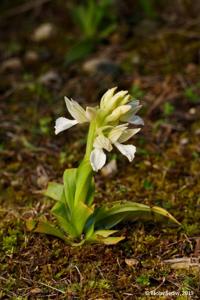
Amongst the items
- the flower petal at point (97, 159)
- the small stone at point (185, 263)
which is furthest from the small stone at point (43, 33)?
the small stone at point (185, 263)

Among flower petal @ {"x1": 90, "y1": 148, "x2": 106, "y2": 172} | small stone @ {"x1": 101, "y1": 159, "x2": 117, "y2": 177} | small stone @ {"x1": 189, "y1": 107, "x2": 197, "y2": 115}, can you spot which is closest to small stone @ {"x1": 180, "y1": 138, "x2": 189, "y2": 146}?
small stone @ {"x1": 189, "y1": 107, "x2": 197, "y2": 115}

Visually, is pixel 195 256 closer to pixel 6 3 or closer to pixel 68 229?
pixel 68 229

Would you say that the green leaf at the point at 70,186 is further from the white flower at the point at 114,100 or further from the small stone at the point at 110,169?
the small stone at the point at 110,169

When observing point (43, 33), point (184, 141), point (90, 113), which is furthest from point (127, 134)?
point (43, 33)

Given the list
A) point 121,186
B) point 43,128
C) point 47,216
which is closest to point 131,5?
point 43,128

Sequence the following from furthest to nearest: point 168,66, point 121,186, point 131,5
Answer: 1. point 131,5
2. point 168,66
3. point 121,186

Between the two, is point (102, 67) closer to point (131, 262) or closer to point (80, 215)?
point (80, 215)
